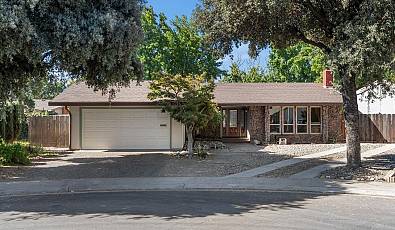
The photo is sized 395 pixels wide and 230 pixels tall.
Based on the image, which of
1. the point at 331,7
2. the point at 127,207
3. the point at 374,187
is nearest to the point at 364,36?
the point at 331,7

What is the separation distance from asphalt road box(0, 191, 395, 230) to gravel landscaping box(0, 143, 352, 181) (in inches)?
167

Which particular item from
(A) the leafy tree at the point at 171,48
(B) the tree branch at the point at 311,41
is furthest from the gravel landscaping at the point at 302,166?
(A) the leafy tree at the point at 171,48

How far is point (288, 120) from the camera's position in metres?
32.8

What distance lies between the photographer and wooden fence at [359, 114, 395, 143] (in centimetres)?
3212

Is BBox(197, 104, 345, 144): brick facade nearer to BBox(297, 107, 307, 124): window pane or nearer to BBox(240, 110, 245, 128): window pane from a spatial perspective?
BBox(297, 107, 307, 124): window pane

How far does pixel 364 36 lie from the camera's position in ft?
50.9

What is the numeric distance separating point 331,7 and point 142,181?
352 inches

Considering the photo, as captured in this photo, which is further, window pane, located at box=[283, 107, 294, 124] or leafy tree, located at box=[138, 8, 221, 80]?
leafy tree, located at box=[138, 8, 221, 80]

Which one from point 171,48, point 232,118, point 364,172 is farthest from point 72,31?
point 171,48

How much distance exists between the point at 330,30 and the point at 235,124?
684 inches

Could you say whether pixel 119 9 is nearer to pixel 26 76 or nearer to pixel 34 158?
pixel 26 76

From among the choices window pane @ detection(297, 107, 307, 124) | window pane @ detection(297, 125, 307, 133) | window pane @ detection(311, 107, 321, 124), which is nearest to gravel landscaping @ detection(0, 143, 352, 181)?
window pane @ detection(297, 125, 307, 133)

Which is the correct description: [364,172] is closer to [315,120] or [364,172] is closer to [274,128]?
[274,128]

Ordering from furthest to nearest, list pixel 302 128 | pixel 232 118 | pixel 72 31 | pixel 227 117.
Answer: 1. pixel 232 118
2. pixel 227 117
3. pixel 302 128
4. pixel 72 31
